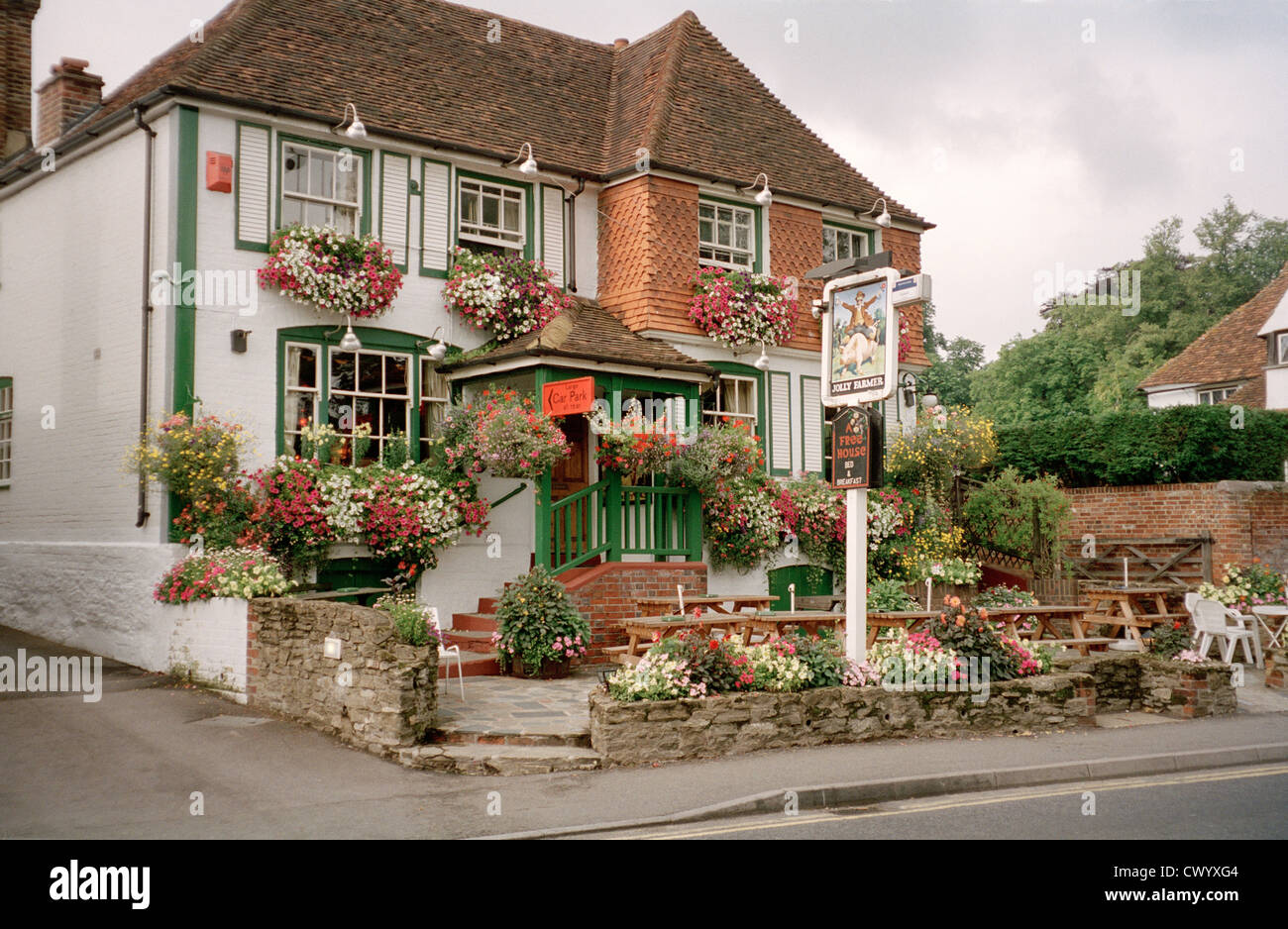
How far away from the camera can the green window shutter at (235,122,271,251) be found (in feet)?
47.3

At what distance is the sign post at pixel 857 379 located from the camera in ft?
35.2

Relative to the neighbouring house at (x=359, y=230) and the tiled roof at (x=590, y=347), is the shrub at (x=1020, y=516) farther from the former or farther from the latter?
the tiled roof at (x=590, y=347)

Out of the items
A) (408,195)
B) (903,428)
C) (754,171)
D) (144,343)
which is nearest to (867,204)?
(754,171)

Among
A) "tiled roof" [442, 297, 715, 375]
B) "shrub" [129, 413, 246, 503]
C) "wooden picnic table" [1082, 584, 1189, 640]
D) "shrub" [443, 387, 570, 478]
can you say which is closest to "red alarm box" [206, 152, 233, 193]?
"shrub" [129, 413, 246, 503]

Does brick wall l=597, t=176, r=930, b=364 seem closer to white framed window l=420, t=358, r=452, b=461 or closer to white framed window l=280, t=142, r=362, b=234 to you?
white framed window l=420, t=358, r=452, b=461

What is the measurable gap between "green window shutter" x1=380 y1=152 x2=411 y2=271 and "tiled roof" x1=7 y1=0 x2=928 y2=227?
17.1 inches

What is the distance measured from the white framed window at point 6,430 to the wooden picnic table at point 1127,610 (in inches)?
616

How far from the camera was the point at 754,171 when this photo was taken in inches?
746

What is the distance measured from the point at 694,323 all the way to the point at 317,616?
8723mm

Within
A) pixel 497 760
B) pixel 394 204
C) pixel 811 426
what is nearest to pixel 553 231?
pixel 394 204

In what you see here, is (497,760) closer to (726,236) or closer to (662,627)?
(662,627)

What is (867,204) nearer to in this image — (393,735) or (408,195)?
(408,195)

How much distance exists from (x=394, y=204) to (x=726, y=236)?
556 centimetres

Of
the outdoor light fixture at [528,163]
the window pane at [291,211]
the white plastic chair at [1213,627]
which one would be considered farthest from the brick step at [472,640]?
the white plastic chair at [1213,627]
